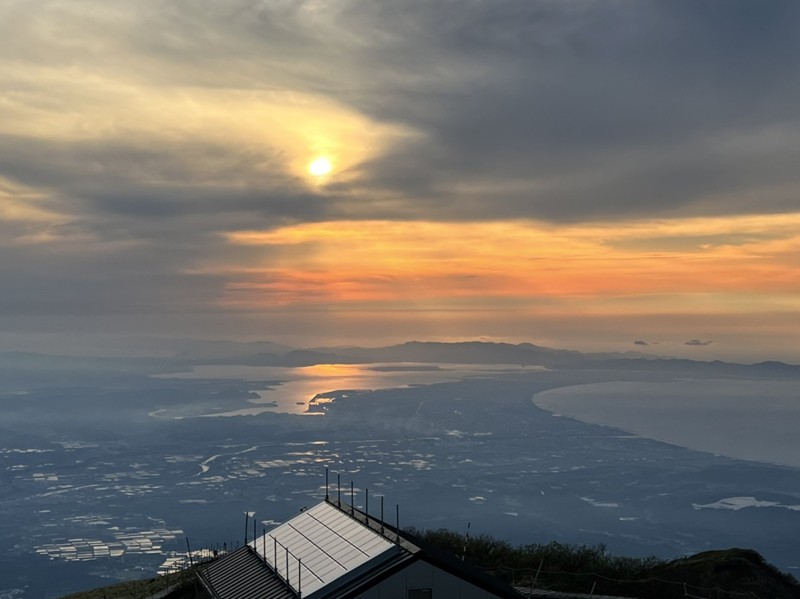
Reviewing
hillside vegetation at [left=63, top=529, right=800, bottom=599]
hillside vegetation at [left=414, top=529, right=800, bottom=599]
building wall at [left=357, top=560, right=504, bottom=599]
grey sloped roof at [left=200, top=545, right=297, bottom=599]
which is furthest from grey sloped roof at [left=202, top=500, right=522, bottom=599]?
hillside vegetation at [left=414, top=529, right=800, bottom=599]

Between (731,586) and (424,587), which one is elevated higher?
(424,587)

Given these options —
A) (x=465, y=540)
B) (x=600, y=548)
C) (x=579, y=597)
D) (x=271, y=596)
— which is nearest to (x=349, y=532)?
(x=271, y=596)

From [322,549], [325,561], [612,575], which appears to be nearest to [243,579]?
[322,549]

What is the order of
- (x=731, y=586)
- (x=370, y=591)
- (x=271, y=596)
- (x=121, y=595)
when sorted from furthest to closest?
(x=121, y=595) → (x=731, y=586) → (x=271, y=596) → (x=370, y=591)

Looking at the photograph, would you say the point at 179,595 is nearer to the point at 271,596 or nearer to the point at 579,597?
the point at 271,596

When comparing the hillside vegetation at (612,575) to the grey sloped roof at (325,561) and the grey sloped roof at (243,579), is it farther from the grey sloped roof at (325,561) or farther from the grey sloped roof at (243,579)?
the grey sloped roof at (325,561)

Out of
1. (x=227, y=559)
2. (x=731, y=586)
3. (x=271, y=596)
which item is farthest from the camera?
(x=731, y=586)

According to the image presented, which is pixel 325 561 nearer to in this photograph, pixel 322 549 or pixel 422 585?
pixel 322 549
